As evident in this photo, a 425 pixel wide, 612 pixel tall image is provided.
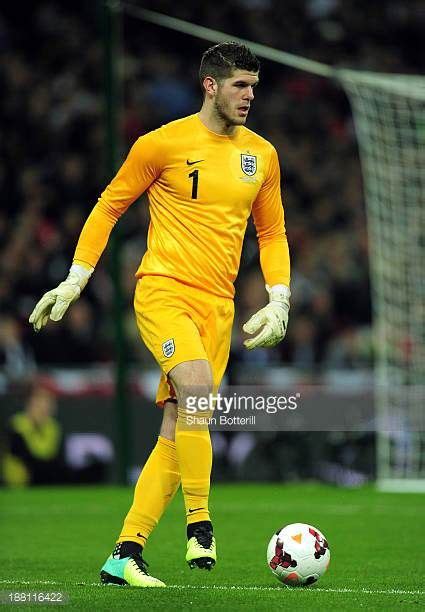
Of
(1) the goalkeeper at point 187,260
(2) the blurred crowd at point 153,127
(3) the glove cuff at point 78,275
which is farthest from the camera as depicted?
(2) the blurred crowd at point 153,127

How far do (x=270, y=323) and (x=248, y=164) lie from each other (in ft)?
2.42

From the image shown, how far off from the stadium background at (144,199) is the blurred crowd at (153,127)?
0.02 meters

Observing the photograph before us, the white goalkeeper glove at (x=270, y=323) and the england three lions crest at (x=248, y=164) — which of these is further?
the england three lions crest at (x=248, y=164)

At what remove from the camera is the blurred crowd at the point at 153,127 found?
14500 millimetres

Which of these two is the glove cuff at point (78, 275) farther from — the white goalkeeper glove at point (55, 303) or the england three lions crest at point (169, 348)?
the england three lions crest at point (169, 348)

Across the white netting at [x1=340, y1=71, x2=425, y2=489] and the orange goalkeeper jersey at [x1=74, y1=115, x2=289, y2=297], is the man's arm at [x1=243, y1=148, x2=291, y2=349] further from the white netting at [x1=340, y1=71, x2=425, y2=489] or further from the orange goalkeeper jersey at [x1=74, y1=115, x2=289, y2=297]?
the white netting at [x1=340, y1=71, x2=425, y2=489]

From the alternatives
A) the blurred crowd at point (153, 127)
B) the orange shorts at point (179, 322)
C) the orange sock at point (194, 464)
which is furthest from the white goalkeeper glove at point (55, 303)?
the blurred crowd at point (153, 127)

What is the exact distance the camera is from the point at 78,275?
6.08m

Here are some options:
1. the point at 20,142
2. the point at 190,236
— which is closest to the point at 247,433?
the point at 20,142

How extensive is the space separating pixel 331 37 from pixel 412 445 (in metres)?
7.77

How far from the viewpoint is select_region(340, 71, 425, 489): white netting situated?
12.3 meters

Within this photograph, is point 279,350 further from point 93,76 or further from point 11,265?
point 93,76

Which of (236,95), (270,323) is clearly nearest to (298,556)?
(270,323)

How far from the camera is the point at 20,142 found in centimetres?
1700
